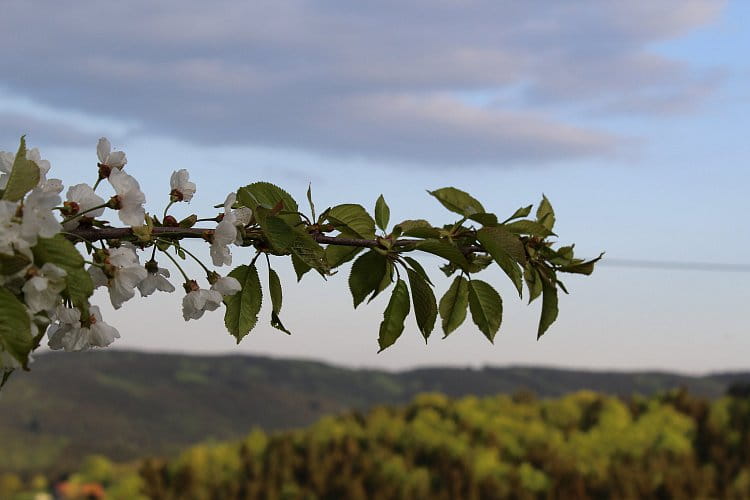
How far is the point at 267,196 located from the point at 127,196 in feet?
1.08

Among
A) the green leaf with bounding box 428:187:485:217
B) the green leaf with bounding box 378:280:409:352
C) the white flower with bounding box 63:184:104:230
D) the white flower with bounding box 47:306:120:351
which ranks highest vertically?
the green leaf with bounding box 428:187:485:217

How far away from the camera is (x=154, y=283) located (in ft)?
6.32

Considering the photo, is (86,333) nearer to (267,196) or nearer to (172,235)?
(172,235)

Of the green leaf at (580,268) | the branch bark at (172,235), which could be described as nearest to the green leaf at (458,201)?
the branch bark at (172,235)

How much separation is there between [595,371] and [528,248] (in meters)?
17.9

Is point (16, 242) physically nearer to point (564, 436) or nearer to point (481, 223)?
point (481, 223)

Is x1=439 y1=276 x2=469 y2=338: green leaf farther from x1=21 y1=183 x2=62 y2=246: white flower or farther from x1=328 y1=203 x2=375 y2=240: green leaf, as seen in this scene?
x1=21 y1=183 x2=62 y2=246: white flower

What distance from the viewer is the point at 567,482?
7820 mm

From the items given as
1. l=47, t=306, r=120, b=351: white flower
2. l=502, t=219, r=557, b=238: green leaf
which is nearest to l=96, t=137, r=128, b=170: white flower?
l=47, t=306, r=120, b=351: white flower

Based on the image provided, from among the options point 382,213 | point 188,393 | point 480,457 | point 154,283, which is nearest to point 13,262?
point 154,283

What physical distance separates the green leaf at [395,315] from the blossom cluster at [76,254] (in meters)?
0.38

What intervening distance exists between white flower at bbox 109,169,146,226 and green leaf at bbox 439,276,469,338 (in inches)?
31.8

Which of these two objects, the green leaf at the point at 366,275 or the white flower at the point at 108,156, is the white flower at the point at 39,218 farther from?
the green leaf at the point at 366,275

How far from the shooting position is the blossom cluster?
154cm
